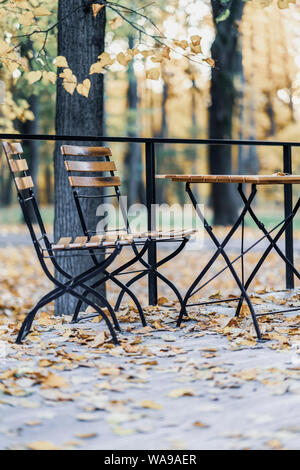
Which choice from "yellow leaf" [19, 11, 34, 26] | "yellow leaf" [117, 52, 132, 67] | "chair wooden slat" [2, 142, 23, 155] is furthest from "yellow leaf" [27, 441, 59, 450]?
"yellow leaf" [19, 11, 34, 26]

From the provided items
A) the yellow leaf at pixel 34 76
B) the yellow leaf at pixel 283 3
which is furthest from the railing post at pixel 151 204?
the yellow leaf at pixel 283 3

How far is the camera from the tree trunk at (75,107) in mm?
6059

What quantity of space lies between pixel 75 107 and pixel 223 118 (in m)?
11.2

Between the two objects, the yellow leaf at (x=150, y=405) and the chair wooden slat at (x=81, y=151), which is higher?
the chair wooden slat at (x=81, y=151)

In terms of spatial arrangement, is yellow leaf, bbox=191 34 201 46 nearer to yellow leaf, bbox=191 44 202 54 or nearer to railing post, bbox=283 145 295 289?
yellow leaf, bbox=191 44 202 54

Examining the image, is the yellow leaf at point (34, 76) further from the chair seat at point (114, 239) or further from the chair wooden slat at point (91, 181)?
the chair seat at point (114, 239)

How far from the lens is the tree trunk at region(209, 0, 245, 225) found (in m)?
16.3

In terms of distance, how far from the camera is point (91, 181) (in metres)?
4.90

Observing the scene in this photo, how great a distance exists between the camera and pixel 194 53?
18.6 ft

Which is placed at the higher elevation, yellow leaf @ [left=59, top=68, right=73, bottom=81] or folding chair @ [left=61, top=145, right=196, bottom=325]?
yellow leaf @ [left=59, top=68, right=73, bottom=81]

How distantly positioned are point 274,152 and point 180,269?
71.7 ft

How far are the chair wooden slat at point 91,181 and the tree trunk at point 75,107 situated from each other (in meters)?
1.06

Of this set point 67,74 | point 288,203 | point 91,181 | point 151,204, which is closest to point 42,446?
point 91,181

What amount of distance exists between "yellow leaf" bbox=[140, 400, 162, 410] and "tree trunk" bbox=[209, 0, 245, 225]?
13.4 m
